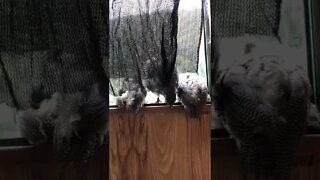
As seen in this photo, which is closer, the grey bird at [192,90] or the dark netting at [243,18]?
the dark netting at [243,18]

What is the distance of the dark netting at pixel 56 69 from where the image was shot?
3.84 ft

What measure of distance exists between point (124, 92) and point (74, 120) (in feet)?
0.57

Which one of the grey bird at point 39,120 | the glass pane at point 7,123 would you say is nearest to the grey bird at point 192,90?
the grey bird at point 39,120

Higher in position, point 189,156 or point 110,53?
point 110,53

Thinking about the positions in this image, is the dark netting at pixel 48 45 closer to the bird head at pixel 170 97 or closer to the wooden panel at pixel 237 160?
the bird head at pixel 170 97

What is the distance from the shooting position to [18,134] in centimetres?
117

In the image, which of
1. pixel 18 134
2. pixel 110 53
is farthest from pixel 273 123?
pixel 18 134

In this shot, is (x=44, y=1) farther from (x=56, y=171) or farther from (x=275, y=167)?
(x=275, y=167)

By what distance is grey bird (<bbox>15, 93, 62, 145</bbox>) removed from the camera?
46.1 inches

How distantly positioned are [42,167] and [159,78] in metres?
0.44

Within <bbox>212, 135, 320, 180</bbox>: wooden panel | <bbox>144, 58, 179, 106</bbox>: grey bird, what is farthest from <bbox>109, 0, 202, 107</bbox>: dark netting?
<bbox>212, 135, 320, 180</bbox>: wooden panel

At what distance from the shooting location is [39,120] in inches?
46.4

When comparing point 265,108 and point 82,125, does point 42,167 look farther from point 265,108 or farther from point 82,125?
point 265,108

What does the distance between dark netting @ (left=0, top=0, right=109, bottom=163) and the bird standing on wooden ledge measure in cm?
37
